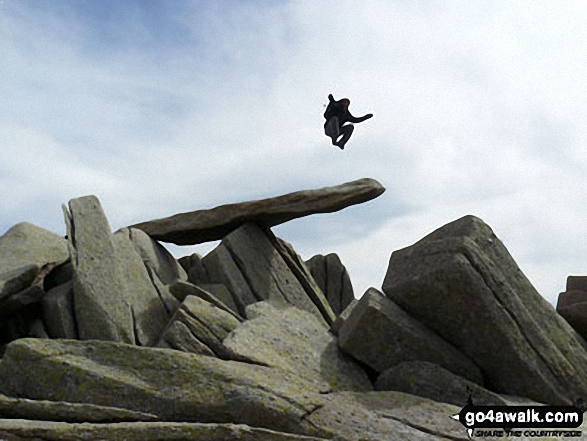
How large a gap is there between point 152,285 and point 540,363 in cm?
1132

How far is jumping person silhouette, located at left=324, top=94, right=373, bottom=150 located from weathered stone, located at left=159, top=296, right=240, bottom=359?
13.9 m

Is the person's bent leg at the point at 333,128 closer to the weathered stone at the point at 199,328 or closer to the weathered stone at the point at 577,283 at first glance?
the weathered stone at the point at 577,283

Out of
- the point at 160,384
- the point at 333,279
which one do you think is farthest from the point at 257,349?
the point at 333,279

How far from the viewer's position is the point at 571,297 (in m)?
26.2

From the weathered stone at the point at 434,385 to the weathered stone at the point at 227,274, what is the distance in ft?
26.9

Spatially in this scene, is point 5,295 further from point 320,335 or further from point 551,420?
point 551,420

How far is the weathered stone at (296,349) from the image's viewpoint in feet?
50.6

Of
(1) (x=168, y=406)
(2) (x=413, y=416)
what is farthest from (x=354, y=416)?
(1) (x=168, y=406)

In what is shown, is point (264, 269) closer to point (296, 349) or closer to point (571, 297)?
point (296, 349)

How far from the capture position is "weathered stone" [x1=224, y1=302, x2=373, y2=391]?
607 inches

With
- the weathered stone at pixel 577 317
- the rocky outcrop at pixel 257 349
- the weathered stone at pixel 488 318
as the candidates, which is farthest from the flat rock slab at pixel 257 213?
the weathered stone at pixel 577 317

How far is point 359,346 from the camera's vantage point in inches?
655

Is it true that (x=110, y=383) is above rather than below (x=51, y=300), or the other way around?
below

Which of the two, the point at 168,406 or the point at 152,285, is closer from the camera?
the point at 168,406
